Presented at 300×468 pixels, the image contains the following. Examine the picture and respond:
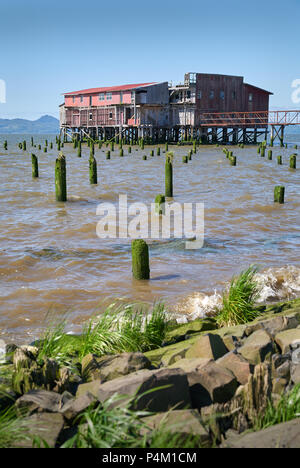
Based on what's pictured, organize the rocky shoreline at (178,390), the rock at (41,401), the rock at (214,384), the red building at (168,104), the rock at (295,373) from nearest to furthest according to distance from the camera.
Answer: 1. the rocky shoreline at (178,390)
2. the rock at (41,401)
3. the rock at (214,384)
4. the rock at (295,373)
5. the red building at (168,104)

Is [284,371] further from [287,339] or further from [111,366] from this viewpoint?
[111,366]

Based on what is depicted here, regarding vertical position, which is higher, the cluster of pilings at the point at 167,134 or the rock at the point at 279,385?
the cluster of pilings at the point at 167,134

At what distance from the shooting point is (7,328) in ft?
24.8

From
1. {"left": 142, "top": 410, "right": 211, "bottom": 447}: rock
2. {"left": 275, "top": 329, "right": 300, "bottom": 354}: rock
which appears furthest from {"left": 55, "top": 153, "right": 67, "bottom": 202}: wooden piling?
{"left": 142, "top": 410, "right": 211, "bottom": 447}: rock

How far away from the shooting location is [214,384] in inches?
160

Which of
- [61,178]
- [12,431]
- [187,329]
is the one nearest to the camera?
[12,431]

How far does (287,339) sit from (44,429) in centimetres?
275

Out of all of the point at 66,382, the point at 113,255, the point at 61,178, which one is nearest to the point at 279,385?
the point at 66,382

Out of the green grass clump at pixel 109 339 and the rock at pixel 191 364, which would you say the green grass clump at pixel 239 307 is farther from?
the rock at pixel 191 364

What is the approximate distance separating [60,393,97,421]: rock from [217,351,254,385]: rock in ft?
4.03

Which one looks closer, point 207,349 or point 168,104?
point 207,349

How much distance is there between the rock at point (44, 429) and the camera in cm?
341

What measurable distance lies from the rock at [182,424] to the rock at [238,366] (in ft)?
2.69

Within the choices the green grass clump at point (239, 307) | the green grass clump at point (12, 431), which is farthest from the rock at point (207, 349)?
the green grass clump at point (239, 307)
